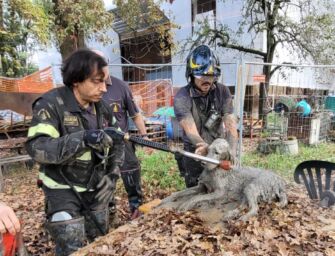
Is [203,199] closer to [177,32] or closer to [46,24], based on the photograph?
[46,24]

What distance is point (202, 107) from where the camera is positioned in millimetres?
3508

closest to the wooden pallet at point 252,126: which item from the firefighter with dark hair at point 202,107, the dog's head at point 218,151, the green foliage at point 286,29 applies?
the green foliage at point 286,29

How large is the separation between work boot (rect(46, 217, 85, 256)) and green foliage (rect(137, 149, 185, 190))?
3.40 m

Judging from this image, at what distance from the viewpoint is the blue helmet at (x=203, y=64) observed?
3.19 metres

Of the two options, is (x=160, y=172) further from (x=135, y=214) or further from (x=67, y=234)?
(x=67, y=234)

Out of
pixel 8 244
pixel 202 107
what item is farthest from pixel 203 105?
pixel 8 244

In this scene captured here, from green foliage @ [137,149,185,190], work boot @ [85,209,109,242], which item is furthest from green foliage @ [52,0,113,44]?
work boot @ [85,209,109,242]

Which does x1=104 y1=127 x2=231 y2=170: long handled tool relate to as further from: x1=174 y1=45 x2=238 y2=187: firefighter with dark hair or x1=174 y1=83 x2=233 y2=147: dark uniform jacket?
x1=174 y1=83 x2=233 y2=147: dark uniform jacket

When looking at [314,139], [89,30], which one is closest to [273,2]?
[314,139]

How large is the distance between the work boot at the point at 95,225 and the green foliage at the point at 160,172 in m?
2.95

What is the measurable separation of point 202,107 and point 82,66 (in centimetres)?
148

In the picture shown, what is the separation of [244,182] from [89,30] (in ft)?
27.5

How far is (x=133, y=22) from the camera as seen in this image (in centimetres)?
1358

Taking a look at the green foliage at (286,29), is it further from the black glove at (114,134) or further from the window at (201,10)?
the black glove at (114,134)
